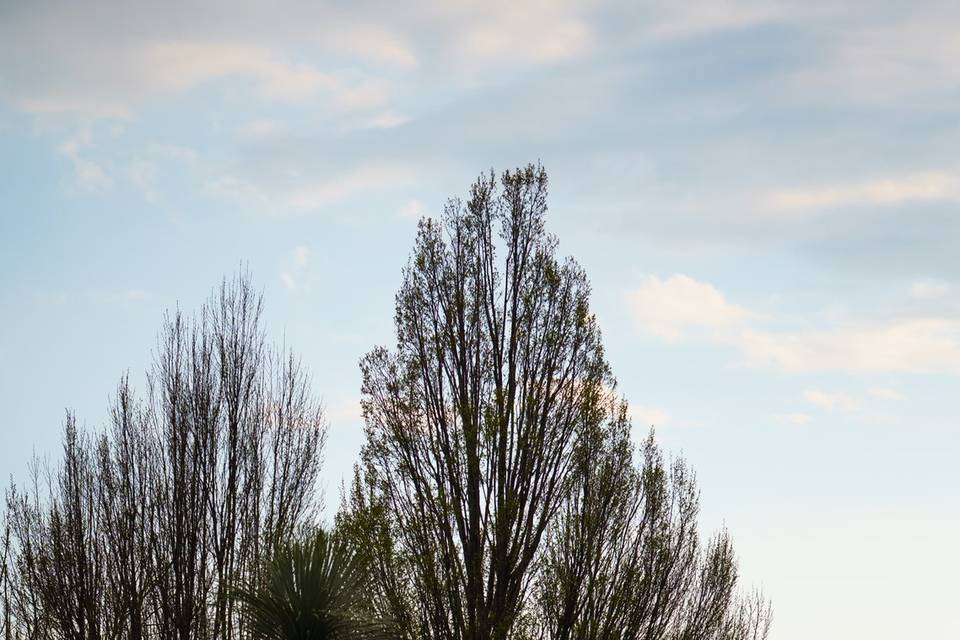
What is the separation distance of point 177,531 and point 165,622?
1605mm

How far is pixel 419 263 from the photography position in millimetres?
16672

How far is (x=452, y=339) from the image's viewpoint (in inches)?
639

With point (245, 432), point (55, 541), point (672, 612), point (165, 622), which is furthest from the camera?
point (672, 612)

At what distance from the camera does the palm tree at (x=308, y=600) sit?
11727mm

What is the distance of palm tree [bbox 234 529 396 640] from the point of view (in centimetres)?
1173

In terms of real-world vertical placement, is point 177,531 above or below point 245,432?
below

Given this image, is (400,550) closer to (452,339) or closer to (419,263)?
(452,339)

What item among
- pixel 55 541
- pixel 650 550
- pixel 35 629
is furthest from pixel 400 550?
pixel 35 629

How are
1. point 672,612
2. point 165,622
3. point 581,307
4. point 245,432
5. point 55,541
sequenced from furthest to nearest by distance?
point 672,612 < point 55,541 < point 245,432 < point 165,622 < point 581,307

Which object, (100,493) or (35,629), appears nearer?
(100,493)

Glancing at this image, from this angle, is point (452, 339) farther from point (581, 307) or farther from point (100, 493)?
point (100, 493)

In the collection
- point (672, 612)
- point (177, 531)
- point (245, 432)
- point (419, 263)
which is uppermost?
point (419, 263)

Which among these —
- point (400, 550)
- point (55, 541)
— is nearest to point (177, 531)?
point (55, 541)

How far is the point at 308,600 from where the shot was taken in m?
11.8
